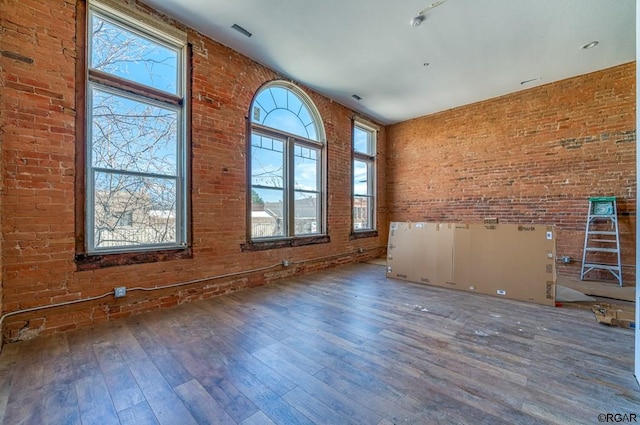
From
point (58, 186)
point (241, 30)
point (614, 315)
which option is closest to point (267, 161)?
point (241, 30)

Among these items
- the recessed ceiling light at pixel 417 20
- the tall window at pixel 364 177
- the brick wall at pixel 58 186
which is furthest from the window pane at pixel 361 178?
the brick wall at pixel 58 186

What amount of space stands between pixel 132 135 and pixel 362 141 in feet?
16.4

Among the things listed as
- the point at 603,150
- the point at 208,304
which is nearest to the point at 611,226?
the point at 603,150

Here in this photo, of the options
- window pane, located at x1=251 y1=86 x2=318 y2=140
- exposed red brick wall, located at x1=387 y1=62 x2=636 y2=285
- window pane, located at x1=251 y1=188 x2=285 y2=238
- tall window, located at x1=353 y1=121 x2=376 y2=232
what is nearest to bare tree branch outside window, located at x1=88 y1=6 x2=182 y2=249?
window pane, located at x1=251 y1=188 x2=285 y2=238

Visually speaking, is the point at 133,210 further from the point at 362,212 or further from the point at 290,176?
the point at 362,212

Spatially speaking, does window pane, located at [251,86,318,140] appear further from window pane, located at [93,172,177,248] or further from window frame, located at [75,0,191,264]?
window pane, located at [93,172,177,248]

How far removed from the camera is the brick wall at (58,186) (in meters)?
2.37

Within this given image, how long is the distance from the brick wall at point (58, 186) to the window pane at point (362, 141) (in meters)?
3.52

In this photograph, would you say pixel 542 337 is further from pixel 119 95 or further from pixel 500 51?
pixel 119 95

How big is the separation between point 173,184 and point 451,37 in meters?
4.10

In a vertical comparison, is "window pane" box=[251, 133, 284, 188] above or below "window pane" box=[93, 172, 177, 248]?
above

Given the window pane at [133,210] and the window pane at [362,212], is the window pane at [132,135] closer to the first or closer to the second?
the window pane at [133,210]

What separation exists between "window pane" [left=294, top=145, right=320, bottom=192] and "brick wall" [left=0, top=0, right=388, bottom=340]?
151 cm

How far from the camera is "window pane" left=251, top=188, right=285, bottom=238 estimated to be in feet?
14.2
